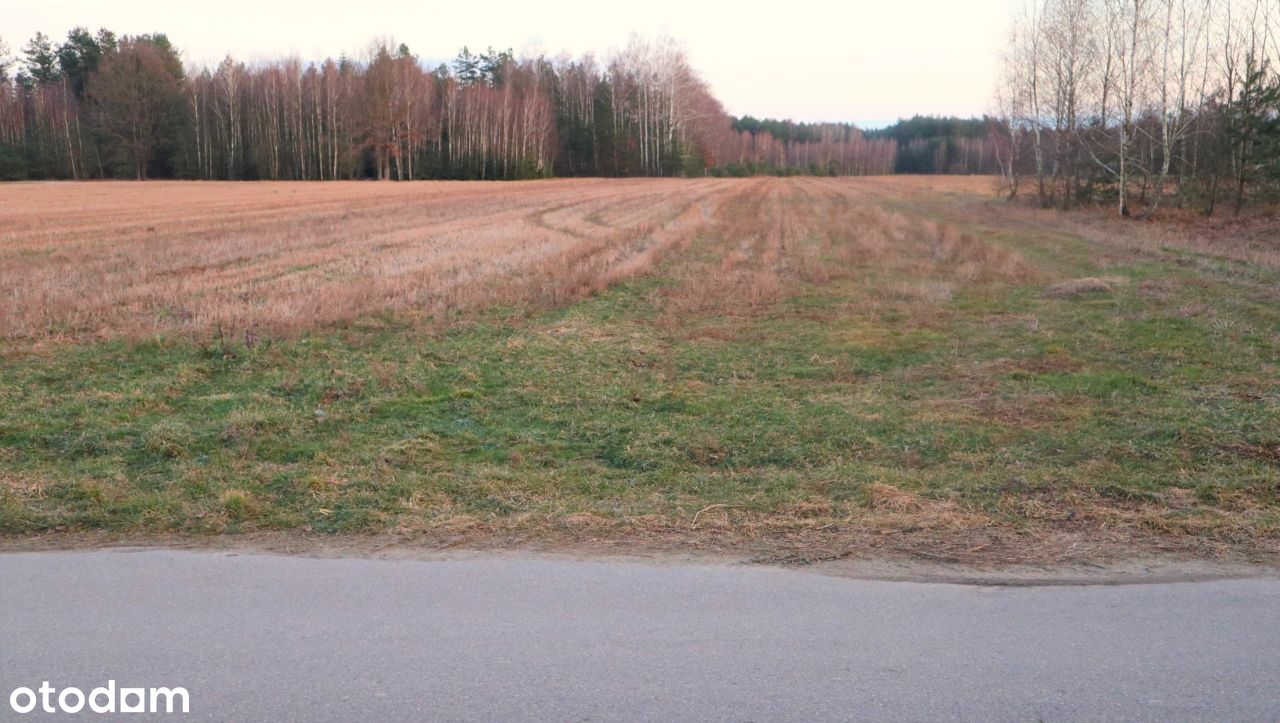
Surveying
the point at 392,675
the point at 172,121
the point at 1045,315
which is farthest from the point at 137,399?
the point at 172,121

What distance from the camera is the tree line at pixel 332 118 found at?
73500mm

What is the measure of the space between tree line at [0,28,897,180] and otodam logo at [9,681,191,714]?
257 feet

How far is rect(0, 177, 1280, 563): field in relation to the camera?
6.19 metres

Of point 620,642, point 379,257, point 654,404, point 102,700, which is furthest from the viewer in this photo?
point 379,257

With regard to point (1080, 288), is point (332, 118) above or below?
above

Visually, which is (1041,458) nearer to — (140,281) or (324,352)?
(324,352)

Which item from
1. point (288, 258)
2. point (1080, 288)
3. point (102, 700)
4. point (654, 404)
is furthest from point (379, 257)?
point (102, 700)

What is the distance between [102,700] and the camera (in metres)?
3.85

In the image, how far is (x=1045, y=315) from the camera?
14.2 m

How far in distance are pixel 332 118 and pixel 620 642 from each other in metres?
80.0

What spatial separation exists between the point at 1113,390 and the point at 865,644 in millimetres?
6353

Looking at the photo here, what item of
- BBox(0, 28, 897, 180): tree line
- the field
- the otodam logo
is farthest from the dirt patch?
BBox(0, 28, 897, 180): tree line

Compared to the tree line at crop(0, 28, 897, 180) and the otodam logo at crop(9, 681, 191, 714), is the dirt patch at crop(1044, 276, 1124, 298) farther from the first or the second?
the tree line at crop(0, 28, 897, 180)

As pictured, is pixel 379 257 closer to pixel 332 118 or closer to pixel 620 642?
pixel 620 642
